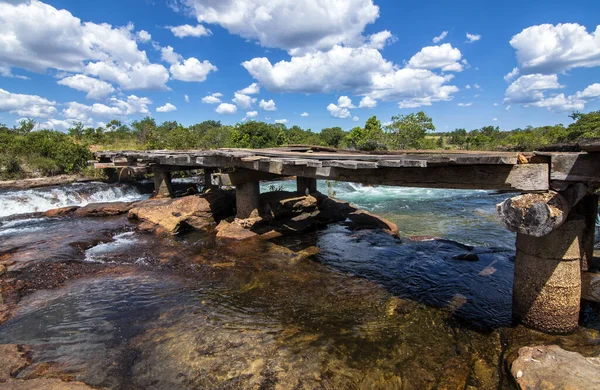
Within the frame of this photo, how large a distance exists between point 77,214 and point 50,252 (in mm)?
5092

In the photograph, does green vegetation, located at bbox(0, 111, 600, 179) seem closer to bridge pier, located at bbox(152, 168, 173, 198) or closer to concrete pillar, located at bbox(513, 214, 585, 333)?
concrete pillar, located at bbox(513, 214, 585, 333)

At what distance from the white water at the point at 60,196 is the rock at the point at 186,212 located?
6.19 m

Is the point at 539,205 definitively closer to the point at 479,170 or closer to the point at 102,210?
the point at 479,170

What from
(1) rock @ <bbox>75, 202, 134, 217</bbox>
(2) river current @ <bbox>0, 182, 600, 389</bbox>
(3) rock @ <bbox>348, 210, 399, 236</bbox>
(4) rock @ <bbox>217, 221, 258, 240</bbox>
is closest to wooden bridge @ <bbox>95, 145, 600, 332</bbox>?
(2) river current @ <bbox>0, 182, 600, 389</bbox>

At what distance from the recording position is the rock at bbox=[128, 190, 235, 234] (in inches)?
421

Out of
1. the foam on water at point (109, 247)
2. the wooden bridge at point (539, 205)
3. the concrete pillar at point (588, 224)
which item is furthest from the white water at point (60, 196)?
the concrete pillar at point (588, 224)

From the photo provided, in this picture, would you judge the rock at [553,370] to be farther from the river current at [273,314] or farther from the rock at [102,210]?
the rock at [102,210]

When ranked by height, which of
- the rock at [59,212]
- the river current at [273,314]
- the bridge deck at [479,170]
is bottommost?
the river current at [273,314]

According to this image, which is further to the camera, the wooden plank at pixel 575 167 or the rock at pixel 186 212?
the rock at pixel 186 212

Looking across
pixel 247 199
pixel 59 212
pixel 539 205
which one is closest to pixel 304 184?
pixel 247 199

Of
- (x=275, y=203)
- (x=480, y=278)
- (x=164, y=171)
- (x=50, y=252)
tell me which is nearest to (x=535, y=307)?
(x=480, y=278)

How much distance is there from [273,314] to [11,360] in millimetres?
3475

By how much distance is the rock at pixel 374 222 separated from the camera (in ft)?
35.0

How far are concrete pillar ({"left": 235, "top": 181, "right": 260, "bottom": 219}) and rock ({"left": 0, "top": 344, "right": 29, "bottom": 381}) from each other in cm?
669
